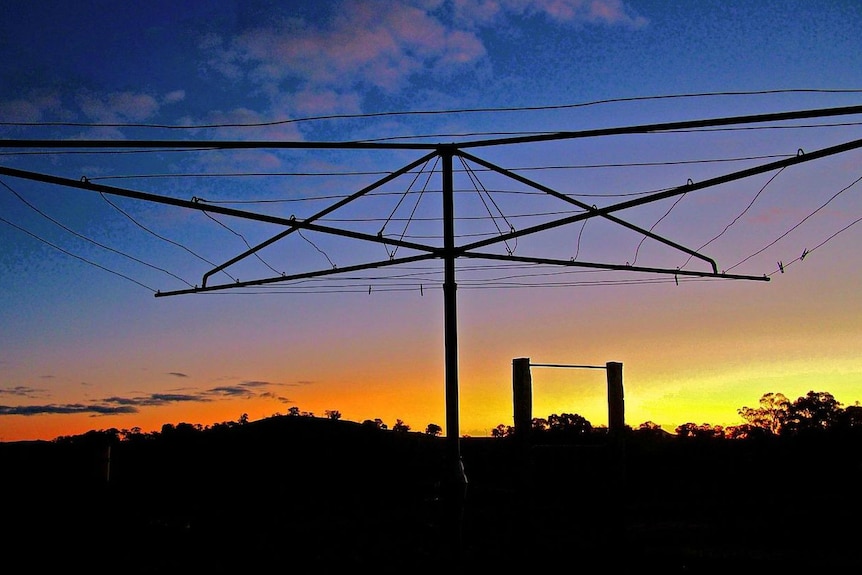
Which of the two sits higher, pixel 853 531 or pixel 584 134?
pixel 584 134

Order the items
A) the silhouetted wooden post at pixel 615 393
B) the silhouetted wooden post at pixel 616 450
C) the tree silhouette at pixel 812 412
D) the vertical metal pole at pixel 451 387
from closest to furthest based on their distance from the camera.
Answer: the vertical metal pole at pixel 451 387
the silhouetted wooden post at pixel 616 450
the silhouetted wooden post at pixel 615 393
the tree silhouette at pixel 812 412

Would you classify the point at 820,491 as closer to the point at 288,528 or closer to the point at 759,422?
the point at 288,528

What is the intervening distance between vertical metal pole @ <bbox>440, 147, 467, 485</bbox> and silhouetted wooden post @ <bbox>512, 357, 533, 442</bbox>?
1136 millimetres

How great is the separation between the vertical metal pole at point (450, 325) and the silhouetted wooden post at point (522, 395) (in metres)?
1.14

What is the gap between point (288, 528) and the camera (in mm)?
20531

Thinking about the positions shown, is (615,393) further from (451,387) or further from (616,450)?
(451,387)

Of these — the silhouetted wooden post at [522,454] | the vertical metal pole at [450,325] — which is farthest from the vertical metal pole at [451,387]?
the silhouetted wooden post at [522,454]

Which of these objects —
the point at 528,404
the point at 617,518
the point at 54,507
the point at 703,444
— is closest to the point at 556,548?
the point at 617,518

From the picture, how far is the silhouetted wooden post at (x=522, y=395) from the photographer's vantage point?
1351cm

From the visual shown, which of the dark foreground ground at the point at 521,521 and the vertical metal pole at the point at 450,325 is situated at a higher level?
the vertical metal pole at the point at 450,325

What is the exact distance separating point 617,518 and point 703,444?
23627 mm

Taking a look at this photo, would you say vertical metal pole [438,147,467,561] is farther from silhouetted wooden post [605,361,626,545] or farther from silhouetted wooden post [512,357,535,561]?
silhouetted wooden post [605,361,626,545]

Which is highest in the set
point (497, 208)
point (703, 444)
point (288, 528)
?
point (497, 208)

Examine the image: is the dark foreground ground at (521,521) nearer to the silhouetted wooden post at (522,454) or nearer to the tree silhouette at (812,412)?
the silhouetted wooden post at (522,454)
